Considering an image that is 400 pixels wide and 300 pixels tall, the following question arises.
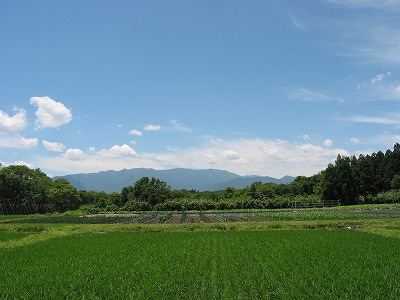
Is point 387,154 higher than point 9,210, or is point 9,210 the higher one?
point 387,154

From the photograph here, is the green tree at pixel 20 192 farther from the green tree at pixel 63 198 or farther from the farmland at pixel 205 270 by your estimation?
the farmland at pixel 205 270

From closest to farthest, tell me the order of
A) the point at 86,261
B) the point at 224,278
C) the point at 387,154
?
the point at 224,278
the point at 86,261
the point at 387,154

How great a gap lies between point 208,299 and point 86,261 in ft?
23.9

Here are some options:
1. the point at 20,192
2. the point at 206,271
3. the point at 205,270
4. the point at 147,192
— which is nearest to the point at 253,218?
the point at 205,270

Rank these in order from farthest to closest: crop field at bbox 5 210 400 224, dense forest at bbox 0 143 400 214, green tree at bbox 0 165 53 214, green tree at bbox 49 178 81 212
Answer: green tree at bbox 49 178 81 212, green tree at bbox 0 165 53 214, dense forest at bbox 0 143 400 214, crop field at bbox 5 210 400 224

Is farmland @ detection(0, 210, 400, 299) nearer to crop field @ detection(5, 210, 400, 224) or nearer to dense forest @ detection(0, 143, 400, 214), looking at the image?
crop field @ detection(5, 210, 400, 224)

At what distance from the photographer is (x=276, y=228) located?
101ft

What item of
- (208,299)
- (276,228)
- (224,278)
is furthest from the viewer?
(276,228)

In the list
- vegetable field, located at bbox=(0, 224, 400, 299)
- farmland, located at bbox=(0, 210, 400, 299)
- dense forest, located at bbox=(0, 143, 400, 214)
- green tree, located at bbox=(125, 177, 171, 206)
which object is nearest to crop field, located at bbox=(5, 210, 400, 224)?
farmland, located at bbox=(0, 210, 400, 299)

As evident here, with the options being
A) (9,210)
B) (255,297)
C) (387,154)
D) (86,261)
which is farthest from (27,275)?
(387,154)

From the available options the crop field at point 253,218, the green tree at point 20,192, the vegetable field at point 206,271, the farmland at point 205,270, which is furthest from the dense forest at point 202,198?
the vegetable field at point 206,271

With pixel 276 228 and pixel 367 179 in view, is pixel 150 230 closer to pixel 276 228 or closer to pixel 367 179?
pixel 276 228

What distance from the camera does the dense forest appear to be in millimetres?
72312

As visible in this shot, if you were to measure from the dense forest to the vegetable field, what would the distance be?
180 ft
